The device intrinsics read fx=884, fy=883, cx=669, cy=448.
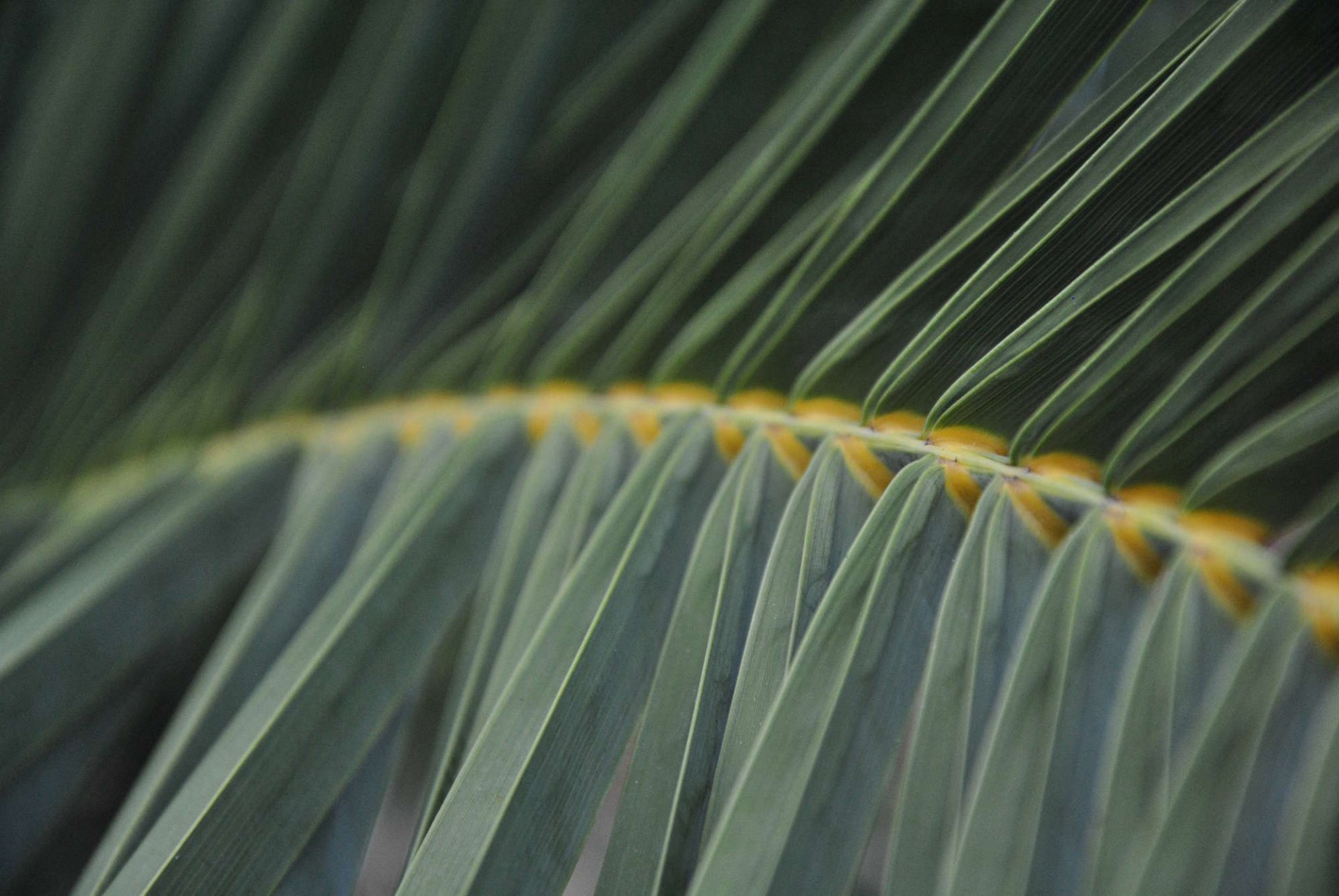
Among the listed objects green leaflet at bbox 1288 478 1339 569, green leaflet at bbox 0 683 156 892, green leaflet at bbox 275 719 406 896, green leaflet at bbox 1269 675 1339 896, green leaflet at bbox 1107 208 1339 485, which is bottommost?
green leaflet at bbox 0 683 156 892

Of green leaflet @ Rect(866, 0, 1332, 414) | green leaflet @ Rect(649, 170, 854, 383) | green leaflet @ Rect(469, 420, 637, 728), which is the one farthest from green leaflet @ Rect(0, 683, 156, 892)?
green leaflet @ Rect(866, 0, 1332, 414)

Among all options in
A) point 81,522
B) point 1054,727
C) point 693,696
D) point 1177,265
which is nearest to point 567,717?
point 693,696

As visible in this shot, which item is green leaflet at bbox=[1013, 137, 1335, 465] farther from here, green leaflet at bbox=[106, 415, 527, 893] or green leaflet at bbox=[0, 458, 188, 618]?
green leaflet at bbox=[0, 458, 188, 618]

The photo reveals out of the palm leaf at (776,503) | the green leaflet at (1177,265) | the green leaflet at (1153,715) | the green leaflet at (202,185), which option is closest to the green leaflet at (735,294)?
the palm leaf at (776,503)

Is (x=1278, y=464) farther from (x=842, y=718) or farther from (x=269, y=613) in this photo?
(x=269, y=613)

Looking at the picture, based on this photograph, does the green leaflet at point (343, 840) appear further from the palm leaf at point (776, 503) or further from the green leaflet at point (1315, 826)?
the green leaflet at point (1315, 826)

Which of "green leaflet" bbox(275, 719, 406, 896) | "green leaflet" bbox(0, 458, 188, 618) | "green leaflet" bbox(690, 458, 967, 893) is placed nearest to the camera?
"green leaflet" bbox(690, 458, 967, 893)
